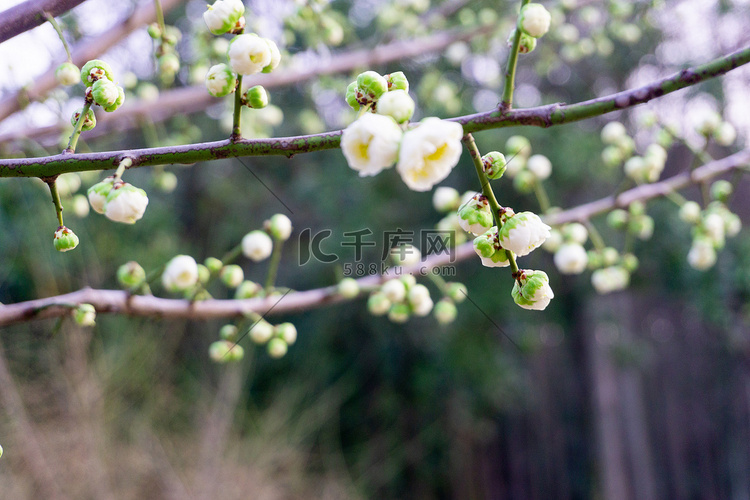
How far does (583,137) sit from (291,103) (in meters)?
1.48

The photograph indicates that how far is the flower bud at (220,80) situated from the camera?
34 centimetres

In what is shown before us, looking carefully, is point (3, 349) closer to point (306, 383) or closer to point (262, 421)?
point (262, 421)

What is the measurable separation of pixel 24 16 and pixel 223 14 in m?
0.17

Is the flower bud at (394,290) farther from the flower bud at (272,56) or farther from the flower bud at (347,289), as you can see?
the flower bud at (272,56)

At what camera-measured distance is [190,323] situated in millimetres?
2455

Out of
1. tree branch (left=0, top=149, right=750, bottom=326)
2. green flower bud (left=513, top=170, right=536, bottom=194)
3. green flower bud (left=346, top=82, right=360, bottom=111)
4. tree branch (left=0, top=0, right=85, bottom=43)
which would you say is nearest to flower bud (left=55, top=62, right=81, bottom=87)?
tree branch (left=0, top=0, right=85, bottom=43)

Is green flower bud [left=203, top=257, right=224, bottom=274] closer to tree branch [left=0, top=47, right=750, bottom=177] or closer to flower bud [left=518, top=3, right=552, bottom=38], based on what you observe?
tree branch [left=0, top=47, right=750, bottom=177]

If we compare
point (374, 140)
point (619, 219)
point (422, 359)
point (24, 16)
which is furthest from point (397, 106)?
point (422, 359)

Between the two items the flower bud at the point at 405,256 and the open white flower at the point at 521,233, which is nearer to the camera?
the open white flower at the point at 521,233

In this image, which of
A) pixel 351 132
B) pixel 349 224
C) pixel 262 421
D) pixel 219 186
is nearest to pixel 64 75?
pixel 351 132

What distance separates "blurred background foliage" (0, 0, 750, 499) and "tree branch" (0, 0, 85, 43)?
74 cm

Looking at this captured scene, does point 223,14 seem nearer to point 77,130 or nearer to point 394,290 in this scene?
point 77,130

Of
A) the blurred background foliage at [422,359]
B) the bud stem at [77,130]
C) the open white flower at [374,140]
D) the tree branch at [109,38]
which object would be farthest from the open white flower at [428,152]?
the blurred background foliage at [422,359]

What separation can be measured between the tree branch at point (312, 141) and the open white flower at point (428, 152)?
0.11 feet
